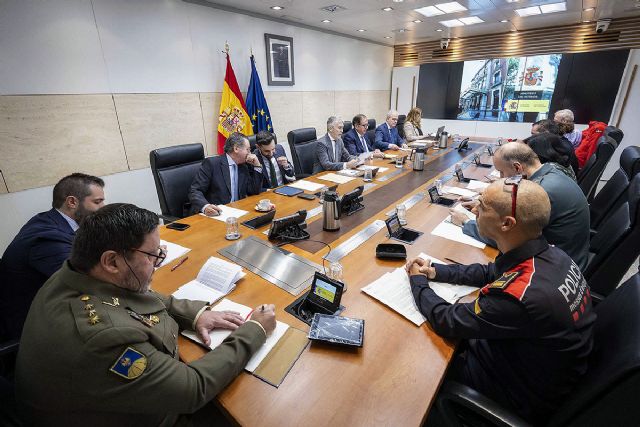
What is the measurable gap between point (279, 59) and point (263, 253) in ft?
14.2

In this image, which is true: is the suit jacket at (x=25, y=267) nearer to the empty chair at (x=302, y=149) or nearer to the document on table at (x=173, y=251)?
the document on table at (x=173, y=251)

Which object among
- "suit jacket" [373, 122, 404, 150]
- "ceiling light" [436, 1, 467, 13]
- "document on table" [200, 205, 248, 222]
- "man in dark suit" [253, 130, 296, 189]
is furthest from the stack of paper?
"ceiling light" [436, 1, 467, 13]

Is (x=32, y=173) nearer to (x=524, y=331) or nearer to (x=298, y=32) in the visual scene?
(x=524, y=331)

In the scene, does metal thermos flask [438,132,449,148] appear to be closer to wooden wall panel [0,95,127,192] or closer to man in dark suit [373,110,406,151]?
man in dark suit [373,110,406,151]

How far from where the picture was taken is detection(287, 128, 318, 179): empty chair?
379 cm

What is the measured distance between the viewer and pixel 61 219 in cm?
153

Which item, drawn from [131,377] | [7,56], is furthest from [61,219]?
[7,56]

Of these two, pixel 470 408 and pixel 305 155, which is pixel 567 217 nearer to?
pixel 470 408

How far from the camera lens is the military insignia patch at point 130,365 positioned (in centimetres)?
77

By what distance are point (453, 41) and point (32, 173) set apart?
26.2 feet

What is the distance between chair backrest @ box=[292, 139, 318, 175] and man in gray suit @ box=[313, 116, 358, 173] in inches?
7.9

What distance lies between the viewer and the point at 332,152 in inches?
154

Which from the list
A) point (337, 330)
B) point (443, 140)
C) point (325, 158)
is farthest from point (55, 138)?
point (443, 140)

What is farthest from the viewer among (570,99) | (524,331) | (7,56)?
(570,99)
